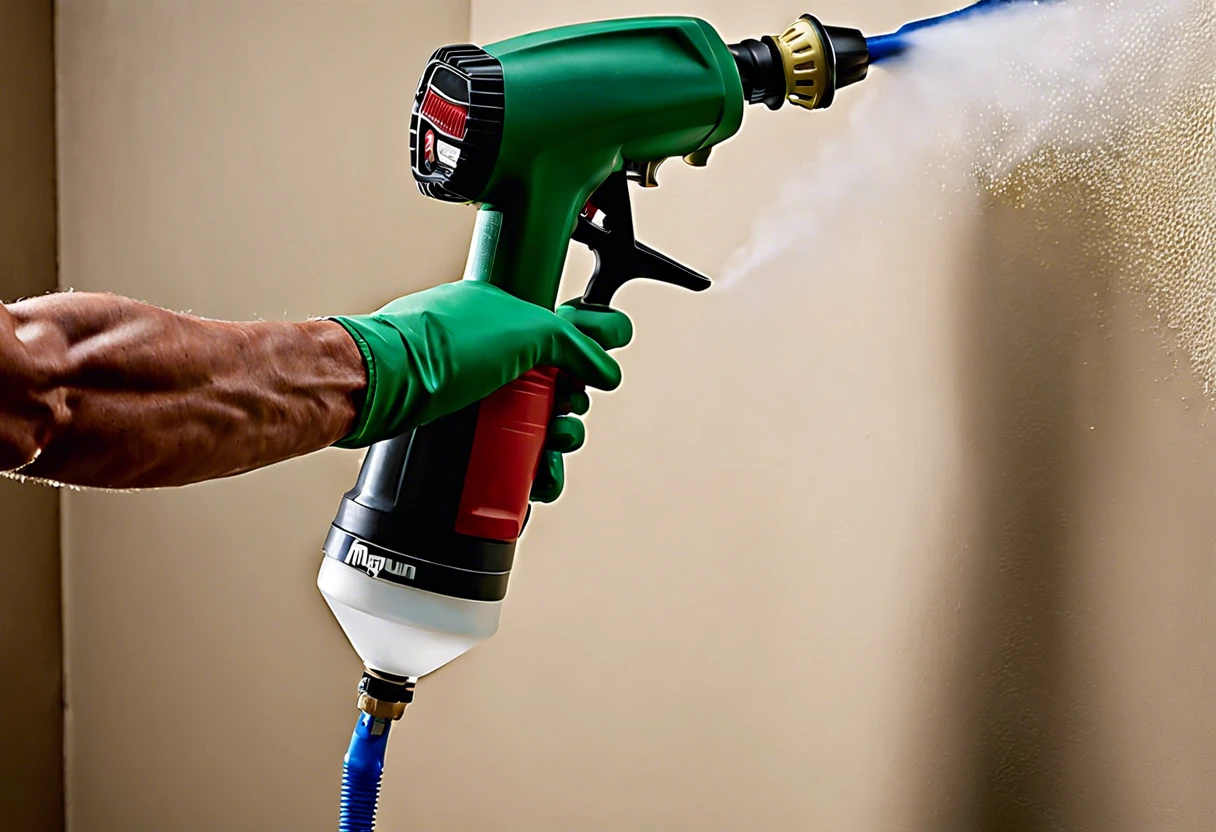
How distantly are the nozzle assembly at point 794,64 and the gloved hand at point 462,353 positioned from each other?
216mm

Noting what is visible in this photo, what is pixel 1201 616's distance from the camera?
30.7 inches

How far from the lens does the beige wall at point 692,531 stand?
0.84 metres

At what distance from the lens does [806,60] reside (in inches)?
31.9

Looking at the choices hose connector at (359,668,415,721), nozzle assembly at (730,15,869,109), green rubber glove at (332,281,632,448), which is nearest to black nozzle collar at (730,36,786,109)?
nozzle assembly at (730,15,869,109)

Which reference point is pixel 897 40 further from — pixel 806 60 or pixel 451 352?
pixel 451 352

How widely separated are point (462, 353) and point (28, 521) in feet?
4.02

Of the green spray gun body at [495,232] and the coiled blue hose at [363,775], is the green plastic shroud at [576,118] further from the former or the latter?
the coiled blue hose at [363,775]

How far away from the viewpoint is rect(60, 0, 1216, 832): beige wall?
841 mm

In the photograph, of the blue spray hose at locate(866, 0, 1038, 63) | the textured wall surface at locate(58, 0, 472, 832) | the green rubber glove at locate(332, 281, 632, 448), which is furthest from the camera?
the textured wall surface at locate(58, 0, 472, 832)

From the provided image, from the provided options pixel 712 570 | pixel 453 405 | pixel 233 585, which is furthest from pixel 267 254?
pixel 453 405

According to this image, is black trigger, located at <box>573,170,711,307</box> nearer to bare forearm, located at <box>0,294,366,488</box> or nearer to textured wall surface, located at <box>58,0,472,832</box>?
bare forearm, located at <box>0,294,366,488</box>

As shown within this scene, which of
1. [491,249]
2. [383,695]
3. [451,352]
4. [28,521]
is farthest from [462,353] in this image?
[28,521]

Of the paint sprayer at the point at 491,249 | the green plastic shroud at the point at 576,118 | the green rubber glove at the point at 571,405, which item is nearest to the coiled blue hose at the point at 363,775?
the paint sprayer at the point at 491,249

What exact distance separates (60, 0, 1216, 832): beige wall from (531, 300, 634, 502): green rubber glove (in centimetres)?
29
